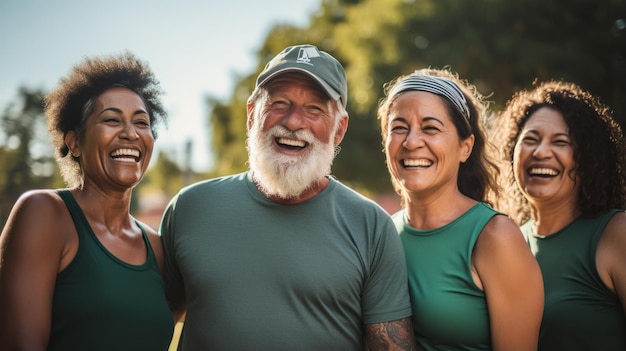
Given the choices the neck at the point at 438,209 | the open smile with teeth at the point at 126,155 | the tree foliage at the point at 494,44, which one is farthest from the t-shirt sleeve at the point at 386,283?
the tree foliage at the point at 494,44

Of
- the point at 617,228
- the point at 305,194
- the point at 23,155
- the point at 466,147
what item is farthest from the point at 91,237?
the point at 23,155

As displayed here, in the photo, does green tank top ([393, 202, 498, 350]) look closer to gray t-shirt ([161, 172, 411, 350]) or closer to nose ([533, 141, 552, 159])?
gray t-shirt ([161, 172, 411, 350])

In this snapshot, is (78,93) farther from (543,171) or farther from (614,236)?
(614,236)

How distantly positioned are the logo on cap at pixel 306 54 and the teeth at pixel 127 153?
1.13 metres

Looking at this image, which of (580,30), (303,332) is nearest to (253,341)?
(303,332)

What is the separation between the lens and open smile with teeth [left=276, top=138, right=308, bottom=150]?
3.25 metres

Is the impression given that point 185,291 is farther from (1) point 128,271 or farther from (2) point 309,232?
(2) point 309,232

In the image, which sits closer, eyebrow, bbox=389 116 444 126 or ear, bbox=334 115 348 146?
eyebrow, bbox=389 116 444 126

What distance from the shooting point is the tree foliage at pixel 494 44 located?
13602 mm

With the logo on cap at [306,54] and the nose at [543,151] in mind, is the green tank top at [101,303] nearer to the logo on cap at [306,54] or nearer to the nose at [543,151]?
the logo on cap at [306,54]

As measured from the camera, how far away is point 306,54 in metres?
3.33

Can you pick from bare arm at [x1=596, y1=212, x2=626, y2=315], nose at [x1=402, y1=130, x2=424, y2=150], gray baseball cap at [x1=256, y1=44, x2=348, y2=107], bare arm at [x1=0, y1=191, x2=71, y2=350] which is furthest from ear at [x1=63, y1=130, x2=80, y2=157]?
bare arm at [x1=596, y1=212, x2=626, y2=315]

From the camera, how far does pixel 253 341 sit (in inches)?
113

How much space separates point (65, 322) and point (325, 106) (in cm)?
189
